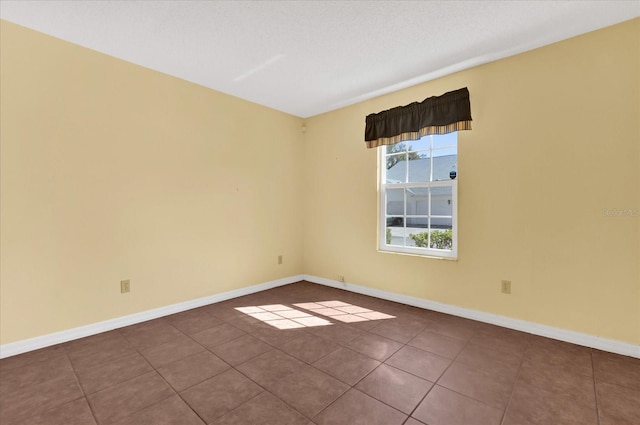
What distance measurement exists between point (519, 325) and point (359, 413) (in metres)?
1.93

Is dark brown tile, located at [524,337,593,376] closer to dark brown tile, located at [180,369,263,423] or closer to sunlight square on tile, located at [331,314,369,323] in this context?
sunlight square on tile, located at [331,314,369,323]

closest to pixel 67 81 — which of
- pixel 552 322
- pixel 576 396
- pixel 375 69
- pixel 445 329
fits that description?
pixel 375 69

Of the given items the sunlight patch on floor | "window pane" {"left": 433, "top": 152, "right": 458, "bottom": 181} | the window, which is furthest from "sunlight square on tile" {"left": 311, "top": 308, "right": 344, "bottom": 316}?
"window pane" {"left": 433, "top": 152, "right": 458, "bottom": 181}

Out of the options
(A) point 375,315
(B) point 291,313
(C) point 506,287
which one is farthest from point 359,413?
(C) point 506,287

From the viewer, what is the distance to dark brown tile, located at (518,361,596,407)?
175 centimetres

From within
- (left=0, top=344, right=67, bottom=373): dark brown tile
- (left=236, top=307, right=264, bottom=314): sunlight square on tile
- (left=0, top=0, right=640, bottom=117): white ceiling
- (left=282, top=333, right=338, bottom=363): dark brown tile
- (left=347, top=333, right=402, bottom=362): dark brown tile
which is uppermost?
(left=0, top=0, right=640, bottom=117): white ceiling

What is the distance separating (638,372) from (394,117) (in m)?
2.96

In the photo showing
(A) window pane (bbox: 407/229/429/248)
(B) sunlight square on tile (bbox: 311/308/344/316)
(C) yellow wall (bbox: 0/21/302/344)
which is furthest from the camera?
(A) window pane (bbox: 407/229/429/248)

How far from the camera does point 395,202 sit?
11.9 feet

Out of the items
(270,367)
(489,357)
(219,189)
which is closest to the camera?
(270,367)

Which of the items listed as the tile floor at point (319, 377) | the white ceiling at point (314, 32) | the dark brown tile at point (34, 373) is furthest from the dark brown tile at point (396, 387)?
the white ceiling at point (314, 32)

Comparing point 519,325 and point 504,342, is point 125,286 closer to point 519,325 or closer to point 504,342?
point 504,342

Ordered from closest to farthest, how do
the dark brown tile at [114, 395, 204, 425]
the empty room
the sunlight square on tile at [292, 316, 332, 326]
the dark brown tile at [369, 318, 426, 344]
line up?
the dark brown tile at [114, 395, 204, 425]
the empty room
the dark brown tile at [369, 318, 426, 344]
the sunlight square on tile at [292, 316, 332, 326]

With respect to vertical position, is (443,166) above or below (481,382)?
above
